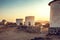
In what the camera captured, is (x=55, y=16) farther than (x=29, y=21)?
No

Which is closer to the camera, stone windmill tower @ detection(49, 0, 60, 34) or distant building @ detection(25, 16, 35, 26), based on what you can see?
stone windmill tower @ detection(49, 0, 60, 34)

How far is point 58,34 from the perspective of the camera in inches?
439

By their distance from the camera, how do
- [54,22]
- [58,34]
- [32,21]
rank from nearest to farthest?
[58,34] < [54,22] < [32,21]

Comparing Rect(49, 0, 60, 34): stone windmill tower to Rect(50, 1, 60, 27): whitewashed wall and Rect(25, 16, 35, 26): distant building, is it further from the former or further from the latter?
Rect(25, 16, 35, 26): distant building

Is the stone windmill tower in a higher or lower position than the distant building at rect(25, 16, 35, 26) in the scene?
higher

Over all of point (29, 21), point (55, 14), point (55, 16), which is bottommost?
point (29, 21)

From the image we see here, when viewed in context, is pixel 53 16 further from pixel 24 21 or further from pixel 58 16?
pixel 24 21

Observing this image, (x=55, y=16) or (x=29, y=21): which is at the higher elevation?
(x=55, y=16)

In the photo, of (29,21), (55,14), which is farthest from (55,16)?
(29,21)

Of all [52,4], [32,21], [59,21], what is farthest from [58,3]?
[32,21]

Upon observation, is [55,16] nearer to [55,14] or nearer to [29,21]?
[55,14]

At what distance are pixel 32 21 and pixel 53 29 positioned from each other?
12.2m

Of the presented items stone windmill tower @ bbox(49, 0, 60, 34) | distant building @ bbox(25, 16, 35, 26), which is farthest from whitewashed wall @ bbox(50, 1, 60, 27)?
distant building @ bbox(25, 16, 35, 26)

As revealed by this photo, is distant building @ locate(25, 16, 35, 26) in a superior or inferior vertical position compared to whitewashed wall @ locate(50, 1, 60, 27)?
inferior
